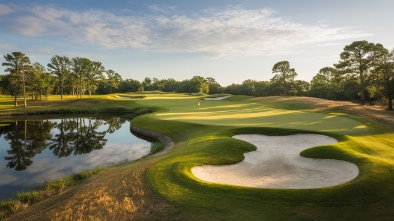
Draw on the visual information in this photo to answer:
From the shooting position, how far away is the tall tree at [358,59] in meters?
42.0

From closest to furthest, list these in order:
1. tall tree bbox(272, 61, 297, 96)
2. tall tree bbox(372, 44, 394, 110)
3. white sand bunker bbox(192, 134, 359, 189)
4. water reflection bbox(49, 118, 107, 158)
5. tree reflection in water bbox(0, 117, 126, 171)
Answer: white sand bunker bbox(192, 134, 359, 189), tree reflection in water bbox(0, 117, 126, 171), water reflection bbox(49, 118, 107, 158), tall tree bbox(372, 44, 394, 110), tall tree bbox(272, 61, 297, 96)

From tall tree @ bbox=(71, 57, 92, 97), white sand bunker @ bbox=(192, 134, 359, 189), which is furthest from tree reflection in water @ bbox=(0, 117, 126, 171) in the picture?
tall tree @ bbox=(71, 57, 92, 97)

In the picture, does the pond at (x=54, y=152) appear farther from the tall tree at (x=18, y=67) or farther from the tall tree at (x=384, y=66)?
the tall tree at (x=384, y=66)

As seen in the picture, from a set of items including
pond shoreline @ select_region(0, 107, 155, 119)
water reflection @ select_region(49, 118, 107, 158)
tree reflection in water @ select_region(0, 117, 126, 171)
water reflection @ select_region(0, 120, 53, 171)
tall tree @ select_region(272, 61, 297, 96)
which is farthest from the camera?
tall tree @ select_region(272, 61, 297, 96)

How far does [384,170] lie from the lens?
10078 mm

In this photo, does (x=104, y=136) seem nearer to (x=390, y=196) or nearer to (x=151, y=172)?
(x=151, y=172)

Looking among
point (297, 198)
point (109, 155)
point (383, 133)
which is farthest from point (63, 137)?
point (383, 133)

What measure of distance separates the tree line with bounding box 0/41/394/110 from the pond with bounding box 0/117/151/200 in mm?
27433

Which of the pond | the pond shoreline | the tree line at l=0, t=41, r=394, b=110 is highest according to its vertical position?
the tree line at l=0, t=41, r=394, b=110

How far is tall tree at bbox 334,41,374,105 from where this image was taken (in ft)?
138

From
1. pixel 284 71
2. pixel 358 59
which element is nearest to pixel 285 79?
pixel 284 71

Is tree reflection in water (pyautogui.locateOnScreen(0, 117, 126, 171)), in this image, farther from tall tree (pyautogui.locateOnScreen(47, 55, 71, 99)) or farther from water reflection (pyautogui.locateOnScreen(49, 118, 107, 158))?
tall tree (pyautogui.locateOnScreen(47, 55, 71, 99))

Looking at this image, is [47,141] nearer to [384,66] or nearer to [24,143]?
[24,143]

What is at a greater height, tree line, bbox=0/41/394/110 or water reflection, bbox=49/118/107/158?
tree line, bbox=0/41/394/110
